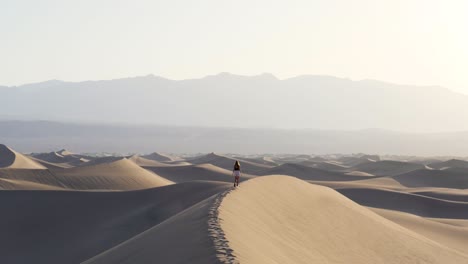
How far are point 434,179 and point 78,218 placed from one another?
4034cm

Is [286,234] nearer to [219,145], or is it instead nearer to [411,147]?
[219,145]

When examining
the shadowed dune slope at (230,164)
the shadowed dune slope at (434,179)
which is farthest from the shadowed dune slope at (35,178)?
the shadowed dune slope at (434,179)

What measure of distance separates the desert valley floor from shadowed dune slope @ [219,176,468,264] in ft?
0.15

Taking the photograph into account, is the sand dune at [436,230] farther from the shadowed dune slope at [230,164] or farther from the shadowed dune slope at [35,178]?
the shadowed dune slope at [230,164]

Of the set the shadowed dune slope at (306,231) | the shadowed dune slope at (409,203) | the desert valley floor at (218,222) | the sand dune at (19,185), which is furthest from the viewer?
the shadowed dune slope at (409,203)

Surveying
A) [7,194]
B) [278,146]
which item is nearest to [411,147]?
[278,146]

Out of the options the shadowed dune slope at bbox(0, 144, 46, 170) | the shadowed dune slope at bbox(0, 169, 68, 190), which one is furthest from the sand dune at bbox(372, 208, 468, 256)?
the shadowed dune slope at bbox(0, 144, 46, 170)

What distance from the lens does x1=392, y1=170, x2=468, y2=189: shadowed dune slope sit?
54.1 metres

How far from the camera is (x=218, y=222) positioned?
10914mm

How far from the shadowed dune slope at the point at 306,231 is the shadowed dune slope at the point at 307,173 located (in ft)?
116

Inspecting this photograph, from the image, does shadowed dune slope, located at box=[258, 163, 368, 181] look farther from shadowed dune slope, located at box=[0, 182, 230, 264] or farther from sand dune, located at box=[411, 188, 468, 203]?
shadowed dune slope, located at box=[0, 182, 230, 264]

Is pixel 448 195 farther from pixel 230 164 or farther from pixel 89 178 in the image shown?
pixel 230 164

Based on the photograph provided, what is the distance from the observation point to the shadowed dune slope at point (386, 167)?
66.4 meters

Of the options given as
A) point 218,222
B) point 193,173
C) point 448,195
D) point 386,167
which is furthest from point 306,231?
point 386,167
